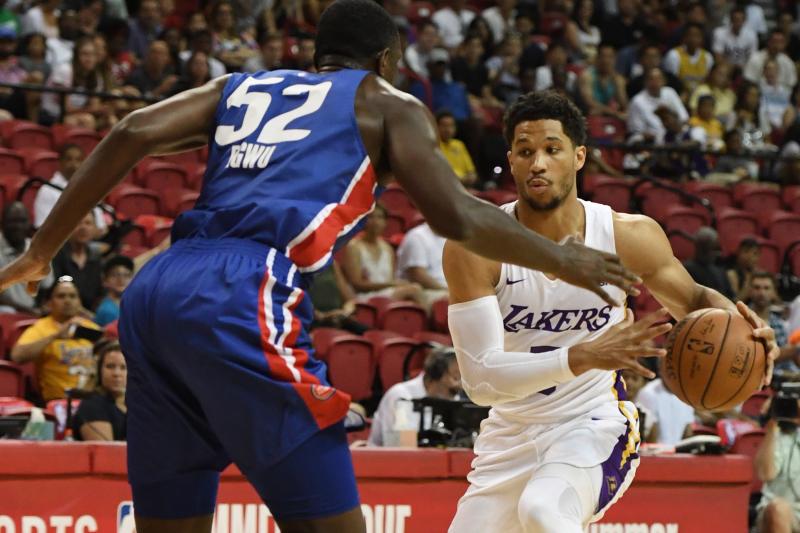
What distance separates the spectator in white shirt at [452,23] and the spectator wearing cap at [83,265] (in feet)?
24.5

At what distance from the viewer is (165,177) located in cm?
1180

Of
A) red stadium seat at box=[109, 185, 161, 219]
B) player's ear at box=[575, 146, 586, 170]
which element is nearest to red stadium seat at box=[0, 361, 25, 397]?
red stadium seat at box=[109, 185, 161, 219]

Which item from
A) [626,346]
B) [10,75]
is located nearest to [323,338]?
[10,75]

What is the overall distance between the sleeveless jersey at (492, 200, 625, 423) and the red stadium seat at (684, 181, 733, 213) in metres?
10.2

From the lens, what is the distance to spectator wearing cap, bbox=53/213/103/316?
9531mm

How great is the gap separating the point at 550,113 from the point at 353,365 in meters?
4.84

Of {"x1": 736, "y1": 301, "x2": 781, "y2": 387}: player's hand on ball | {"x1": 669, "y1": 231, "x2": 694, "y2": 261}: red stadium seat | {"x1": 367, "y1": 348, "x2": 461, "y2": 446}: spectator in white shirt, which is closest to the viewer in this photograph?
{"x1": 736, "y1": 301, "x2": 781, "y2": 387}: player's hand on ball

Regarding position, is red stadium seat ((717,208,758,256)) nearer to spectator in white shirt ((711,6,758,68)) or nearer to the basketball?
spectator in white shirt ((711,6,758,68))

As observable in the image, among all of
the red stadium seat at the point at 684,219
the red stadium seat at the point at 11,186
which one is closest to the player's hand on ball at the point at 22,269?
the red stadium seat at the point at 11,186

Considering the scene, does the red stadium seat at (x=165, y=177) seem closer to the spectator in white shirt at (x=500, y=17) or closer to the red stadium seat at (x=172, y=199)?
the red stadium seat at (x=172, y=199)

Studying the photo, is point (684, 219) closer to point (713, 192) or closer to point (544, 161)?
point (713, 192)

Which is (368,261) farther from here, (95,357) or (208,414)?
(208,414)

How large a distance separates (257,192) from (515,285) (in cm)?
152

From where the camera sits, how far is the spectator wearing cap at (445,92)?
14375 millimetres
